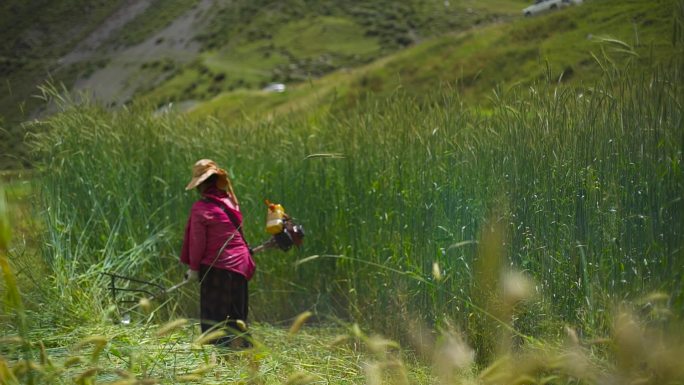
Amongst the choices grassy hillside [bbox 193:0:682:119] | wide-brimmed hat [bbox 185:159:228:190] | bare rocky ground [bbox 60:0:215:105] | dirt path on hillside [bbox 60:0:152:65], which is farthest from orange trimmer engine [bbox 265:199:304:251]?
dirt path on hillside [bbox 60:0:152:65]

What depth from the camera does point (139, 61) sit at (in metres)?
8.66

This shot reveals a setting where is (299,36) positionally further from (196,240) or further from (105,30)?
(196,240)

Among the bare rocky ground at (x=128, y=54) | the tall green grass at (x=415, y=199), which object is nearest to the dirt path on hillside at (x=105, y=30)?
the bare rocky ground at (x=128, y=54)

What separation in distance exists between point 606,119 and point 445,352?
6.27 feet

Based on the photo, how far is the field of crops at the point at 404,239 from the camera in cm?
316

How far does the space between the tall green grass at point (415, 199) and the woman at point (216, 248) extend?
26.6 inches

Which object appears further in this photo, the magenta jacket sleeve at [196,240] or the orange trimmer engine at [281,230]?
the orange trimmer engine at [281,230]

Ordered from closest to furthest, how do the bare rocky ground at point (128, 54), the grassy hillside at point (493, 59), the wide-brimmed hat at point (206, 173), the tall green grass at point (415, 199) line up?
the tall green grass at point (415, 199)
the wide-brimmed hat at point (206, 173)
the bare rocky ground at point (128, 54)
the grassy hillside at point (493, 59)

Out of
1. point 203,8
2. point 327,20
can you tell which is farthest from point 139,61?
point 327,20

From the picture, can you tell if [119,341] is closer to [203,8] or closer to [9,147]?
[9,147]

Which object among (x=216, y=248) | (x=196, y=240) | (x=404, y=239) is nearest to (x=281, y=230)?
(x=216, y=248)

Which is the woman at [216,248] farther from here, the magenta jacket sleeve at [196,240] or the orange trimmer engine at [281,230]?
the orange trimmer engine at [281,230]

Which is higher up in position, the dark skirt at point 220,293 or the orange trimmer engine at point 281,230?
the orange trimmer engine at point 281,230

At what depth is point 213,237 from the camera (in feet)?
17.2
